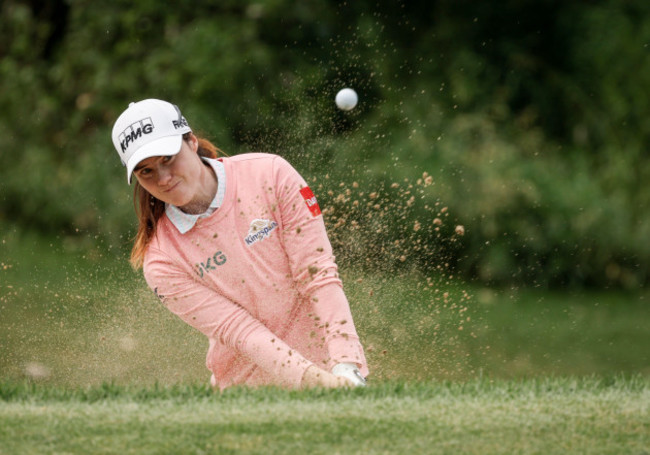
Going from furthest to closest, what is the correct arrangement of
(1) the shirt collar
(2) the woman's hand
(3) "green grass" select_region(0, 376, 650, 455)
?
(1) the shirt collar
(2) the woman's hand
(3) "green grass" select_region(0, 376, 650, 455)

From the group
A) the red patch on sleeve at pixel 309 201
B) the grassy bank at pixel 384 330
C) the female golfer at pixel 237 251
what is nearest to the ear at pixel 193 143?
the female golfer at pixel 237 251

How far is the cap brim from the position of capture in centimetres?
302

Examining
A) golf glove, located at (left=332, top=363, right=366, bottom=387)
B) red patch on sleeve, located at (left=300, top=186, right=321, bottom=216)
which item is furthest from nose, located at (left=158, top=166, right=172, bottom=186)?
golf glove, located at (left=332, top=363, right=366, bottom=387)

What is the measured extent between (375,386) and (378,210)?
441 cm

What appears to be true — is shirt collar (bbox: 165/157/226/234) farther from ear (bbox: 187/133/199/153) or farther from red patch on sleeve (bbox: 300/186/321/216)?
red patch on sleeve (bbox: 300/186/321/216)

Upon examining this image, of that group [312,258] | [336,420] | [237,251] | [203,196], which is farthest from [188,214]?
[336,420]

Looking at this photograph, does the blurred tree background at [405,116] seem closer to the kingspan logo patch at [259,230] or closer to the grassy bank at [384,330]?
the grassy bank at [384,330]

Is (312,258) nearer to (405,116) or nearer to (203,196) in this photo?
(203,196)

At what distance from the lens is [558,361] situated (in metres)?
5.72

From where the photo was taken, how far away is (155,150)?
3021 mm

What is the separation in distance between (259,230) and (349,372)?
59 cm

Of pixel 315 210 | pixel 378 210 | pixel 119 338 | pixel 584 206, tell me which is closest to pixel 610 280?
pixel 584 206

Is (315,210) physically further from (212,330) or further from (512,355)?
(512,355)

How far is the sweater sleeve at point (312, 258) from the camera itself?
10.3 ft
